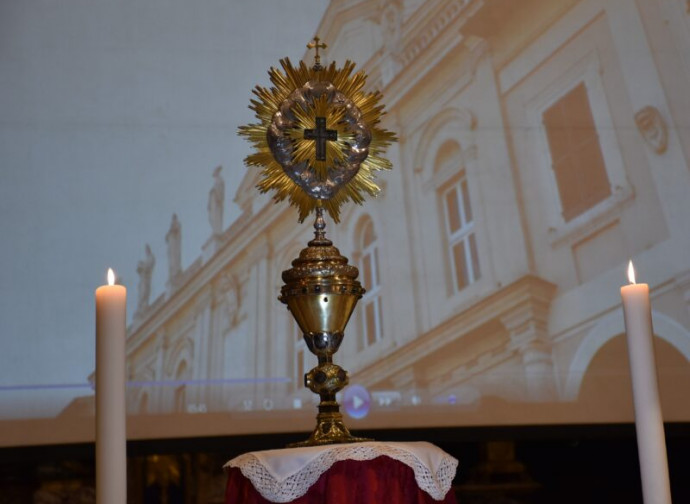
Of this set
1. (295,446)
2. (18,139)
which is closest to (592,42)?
(18,139)

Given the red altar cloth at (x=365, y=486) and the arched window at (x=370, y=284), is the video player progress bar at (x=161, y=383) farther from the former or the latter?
the red altar cloth at (x=365, y=486)

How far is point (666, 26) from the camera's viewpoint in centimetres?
450

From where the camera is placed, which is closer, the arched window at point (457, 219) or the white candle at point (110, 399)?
the white candle at point (110, 399)

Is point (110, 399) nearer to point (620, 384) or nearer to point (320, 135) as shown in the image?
point (320, 135)

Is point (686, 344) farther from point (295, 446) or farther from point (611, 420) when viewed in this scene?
point (295, 446)

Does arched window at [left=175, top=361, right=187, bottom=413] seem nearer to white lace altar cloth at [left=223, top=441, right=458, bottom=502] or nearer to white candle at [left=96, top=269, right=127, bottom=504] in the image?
white lace altar cloth at [left=223, top=441, right=458, bottom=502]

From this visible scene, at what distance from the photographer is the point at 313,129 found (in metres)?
2.17

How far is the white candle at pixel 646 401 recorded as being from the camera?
1.50 metres

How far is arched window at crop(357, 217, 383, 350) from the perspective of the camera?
4.37 m

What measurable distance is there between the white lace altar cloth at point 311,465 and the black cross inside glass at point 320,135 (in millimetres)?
728

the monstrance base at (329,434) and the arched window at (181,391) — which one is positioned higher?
the arched window at (181,391)

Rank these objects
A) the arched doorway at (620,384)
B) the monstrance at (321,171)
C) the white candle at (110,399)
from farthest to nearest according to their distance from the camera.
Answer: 1. the arched doorway at (620,384)
2. the monstrance at (321,171)
3. the white candle at (110,399)

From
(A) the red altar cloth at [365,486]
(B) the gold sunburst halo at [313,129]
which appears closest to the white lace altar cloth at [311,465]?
(A) the red altar cloth at [365,486]

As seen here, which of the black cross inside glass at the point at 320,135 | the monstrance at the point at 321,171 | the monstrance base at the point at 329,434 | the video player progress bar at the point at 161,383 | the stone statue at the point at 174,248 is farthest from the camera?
the stone statue at the point at 174,248
